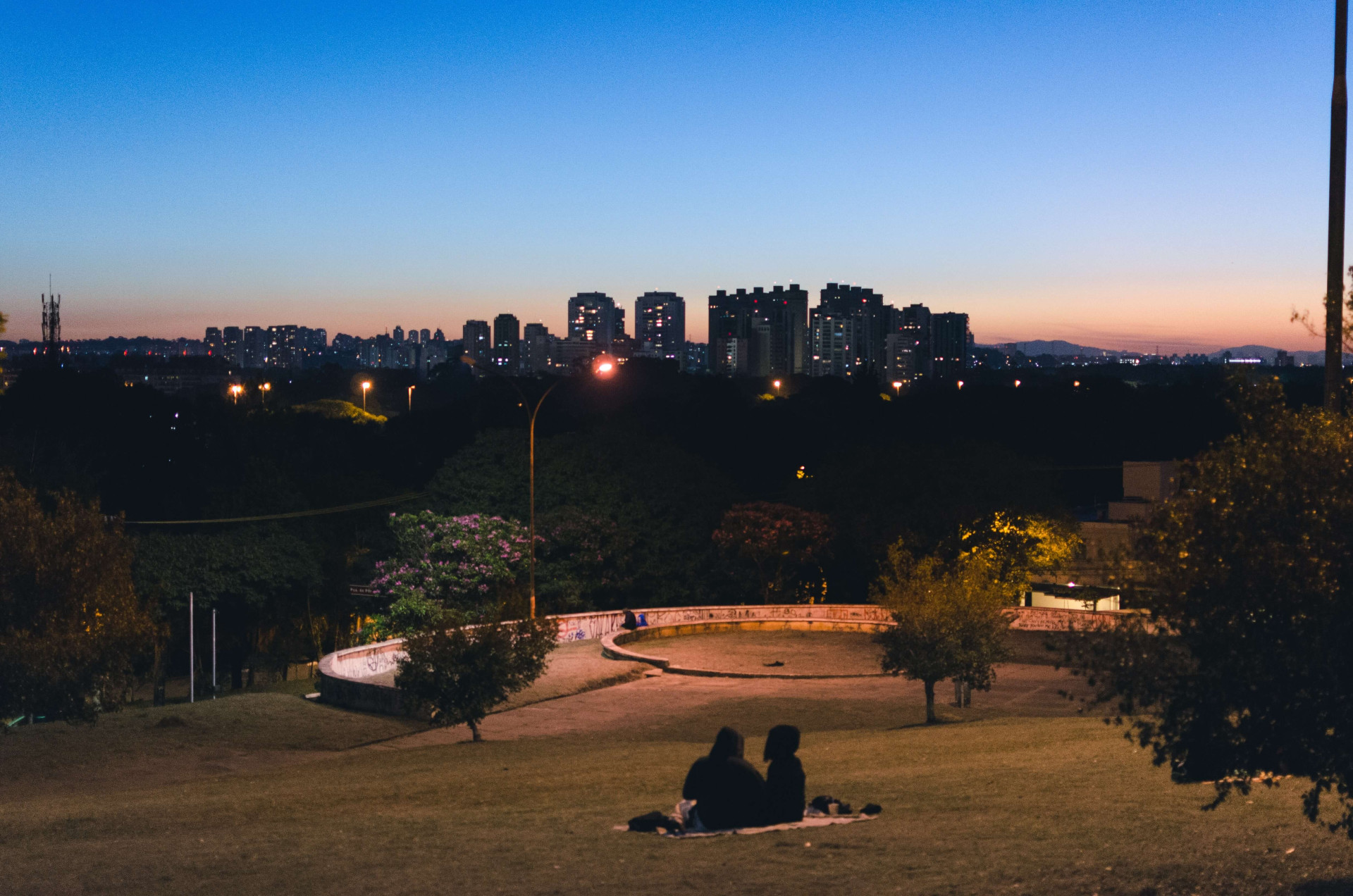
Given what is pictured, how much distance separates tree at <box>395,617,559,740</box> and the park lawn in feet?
18.1

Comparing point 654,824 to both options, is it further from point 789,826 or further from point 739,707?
point 739,707

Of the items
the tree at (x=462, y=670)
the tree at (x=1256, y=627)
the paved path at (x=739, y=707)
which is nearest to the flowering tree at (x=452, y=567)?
the paved path at (x=739, y=707)

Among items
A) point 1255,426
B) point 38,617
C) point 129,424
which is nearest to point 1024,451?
point 129,424

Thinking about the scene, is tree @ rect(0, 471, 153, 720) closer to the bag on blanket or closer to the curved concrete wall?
the curved concrete wall

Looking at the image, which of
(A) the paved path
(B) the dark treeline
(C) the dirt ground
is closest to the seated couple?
(A) the paved path

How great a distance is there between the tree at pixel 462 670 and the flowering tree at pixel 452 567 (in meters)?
18.3

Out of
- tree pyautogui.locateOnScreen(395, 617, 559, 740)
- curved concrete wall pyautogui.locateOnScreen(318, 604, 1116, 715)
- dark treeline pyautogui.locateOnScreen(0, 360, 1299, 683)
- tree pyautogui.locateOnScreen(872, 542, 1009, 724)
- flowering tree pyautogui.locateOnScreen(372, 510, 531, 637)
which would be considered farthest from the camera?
dark treeline pyautogui.locateOnScreen(0, 360, 1299, 683)

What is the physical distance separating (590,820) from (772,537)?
1426 inches

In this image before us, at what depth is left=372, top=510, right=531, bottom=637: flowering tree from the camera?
144 ft

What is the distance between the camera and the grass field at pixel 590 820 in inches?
374

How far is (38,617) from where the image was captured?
22.0 m

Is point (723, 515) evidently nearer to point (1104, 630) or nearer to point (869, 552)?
point (869, 552)

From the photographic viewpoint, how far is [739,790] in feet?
37.2

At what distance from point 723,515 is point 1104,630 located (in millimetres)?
40862
